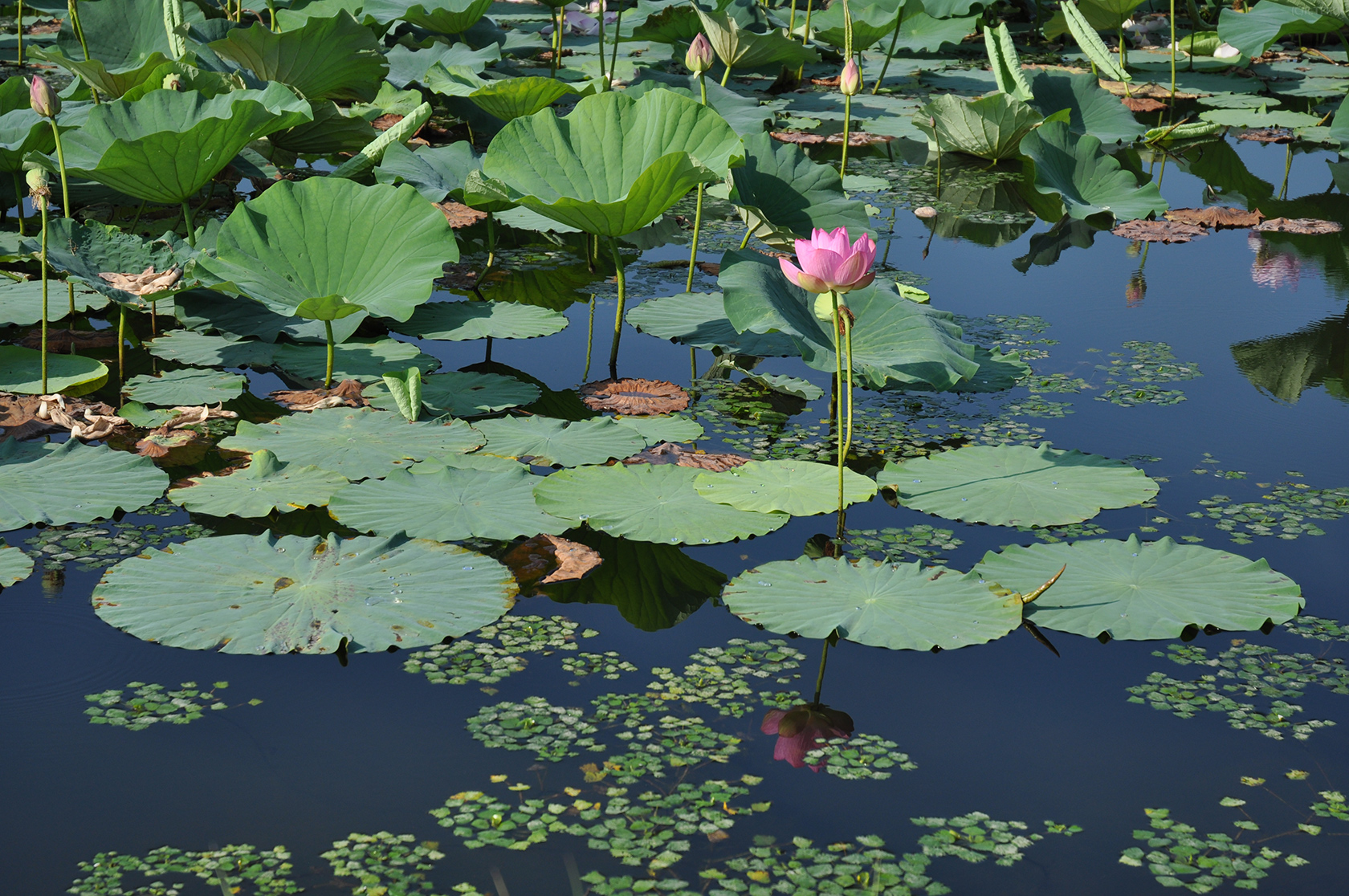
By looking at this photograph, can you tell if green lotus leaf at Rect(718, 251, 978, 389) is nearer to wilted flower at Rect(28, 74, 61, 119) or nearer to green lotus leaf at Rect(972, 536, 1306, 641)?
green lotus leaf at Rect(972, 536, 1306, 641)

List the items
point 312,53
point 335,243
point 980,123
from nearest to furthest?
point 335,243 < point 312,53 < point 980,123

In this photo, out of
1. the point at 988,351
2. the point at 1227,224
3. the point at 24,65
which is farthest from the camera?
the point at 24,65

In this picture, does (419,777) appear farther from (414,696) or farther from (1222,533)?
(1222,533)

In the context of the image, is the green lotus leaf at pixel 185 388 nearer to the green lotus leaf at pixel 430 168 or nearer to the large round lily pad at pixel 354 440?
the large round lily pad at pixel 354 440

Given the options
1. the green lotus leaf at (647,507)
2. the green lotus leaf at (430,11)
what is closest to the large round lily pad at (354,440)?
the green lotus leaf at (647,507)

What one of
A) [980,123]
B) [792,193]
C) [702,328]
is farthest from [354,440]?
[980,123]

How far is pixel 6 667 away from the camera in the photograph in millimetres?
1764

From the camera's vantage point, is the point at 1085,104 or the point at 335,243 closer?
the point at 335,243

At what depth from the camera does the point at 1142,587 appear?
1.95 meters

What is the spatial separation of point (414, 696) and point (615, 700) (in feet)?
0.99

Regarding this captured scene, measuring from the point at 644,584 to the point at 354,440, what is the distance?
0.82 meters

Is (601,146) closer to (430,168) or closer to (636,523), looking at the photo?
(430,168)

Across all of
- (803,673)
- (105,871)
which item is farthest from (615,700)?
(105,871)

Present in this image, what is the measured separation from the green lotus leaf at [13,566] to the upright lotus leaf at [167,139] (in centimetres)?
127
